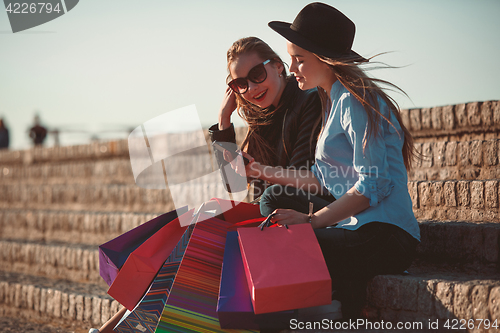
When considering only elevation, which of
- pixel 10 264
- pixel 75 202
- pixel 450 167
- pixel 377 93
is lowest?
pixel 10 264

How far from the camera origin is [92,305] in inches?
103

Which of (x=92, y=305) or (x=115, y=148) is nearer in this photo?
(x=92, y=305)

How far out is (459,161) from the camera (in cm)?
257

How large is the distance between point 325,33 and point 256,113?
2.32 feet

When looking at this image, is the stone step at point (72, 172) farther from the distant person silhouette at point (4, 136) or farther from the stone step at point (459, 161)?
the stone step at point (459, 161)

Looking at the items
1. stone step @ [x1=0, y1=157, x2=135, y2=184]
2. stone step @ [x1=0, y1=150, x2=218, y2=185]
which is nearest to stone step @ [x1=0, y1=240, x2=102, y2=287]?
stone step @ [x1=0, y1=150, x2=218, y2=185]

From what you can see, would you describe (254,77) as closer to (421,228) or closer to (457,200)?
(421,228)

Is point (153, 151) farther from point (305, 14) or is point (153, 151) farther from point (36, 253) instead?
point (36, 253)

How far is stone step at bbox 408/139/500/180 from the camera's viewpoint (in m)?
2.40

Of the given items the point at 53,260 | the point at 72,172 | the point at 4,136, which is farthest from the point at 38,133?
the point at 53,260

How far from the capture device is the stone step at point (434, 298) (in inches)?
58.0

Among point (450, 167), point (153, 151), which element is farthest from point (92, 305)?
point (450, 167)

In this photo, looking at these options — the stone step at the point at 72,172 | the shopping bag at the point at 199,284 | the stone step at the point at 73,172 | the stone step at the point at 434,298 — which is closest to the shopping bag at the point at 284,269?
the shopping bag at the point at 199,284

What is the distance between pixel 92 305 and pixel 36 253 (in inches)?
66.0
